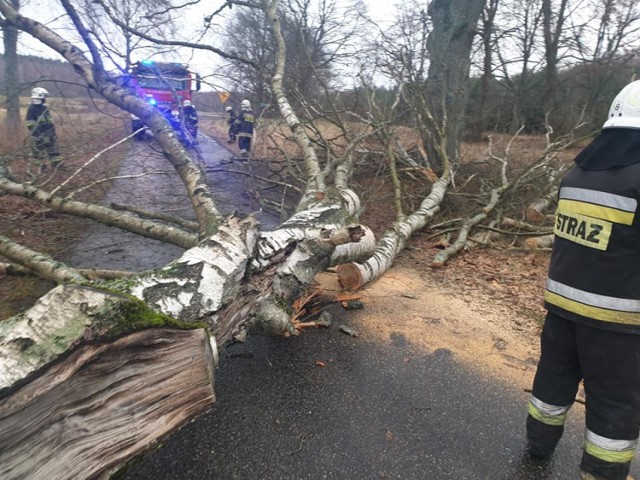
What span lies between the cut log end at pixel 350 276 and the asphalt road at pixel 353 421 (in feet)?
2.06

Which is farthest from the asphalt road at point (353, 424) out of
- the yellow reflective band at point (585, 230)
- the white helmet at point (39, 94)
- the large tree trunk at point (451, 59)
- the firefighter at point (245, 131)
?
the firefighter at point (245, 131)

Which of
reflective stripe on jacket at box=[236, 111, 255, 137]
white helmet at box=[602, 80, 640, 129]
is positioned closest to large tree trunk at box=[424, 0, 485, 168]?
reflective stripe on jacket at box=[236, 111, 255, 137]

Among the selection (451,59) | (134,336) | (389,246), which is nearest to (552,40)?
(451,59)

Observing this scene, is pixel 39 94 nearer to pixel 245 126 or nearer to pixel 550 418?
pixel 245 126

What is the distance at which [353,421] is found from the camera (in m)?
2.17

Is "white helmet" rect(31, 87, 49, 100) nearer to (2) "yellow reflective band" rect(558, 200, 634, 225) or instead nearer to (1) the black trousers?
(2) "yellow reflective band" rect(558, 200, 634, 225)

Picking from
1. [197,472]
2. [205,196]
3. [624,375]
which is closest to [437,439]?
[624,375]

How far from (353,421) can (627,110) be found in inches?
76.2

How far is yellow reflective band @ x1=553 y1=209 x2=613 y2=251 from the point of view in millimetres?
1679

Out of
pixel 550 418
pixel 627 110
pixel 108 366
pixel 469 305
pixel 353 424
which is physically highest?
pixel 627 110

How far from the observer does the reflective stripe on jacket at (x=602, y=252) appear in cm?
163

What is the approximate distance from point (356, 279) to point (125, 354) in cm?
234

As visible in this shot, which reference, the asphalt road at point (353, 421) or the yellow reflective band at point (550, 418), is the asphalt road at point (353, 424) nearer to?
the asphalt road at point (353, 421)

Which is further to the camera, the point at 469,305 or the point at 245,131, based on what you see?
the point at 245,131
